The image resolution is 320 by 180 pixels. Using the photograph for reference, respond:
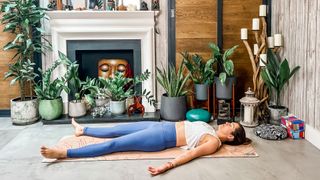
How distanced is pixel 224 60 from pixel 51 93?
2.15 metres

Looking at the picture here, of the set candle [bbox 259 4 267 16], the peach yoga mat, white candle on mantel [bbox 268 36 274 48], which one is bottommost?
the peach yoga mat

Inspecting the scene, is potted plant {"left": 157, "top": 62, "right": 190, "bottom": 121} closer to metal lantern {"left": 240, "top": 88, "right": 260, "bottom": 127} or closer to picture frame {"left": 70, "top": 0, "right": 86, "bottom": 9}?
metal lantern {"left": 240, "top": 88, "right": 260, "bottom": 127}

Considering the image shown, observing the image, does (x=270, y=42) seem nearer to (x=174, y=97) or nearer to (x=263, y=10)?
(x=263, y=10)

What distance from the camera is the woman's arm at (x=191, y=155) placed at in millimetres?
2766

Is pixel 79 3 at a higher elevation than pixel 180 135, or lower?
higher

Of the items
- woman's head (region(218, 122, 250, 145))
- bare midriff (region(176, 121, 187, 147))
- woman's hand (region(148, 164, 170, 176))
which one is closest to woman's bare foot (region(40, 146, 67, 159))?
woman's hand (region(148, 164, 170, 176))

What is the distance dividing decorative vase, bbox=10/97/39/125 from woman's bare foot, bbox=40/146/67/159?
60.5 inches

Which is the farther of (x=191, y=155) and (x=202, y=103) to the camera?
(x=202, y=103)

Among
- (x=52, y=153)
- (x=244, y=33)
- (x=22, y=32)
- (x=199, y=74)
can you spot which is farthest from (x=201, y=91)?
(x=22, y=32)

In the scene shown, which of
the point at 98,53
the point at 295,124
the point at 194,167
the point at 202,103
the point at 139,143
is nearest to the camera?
the point at 194,167

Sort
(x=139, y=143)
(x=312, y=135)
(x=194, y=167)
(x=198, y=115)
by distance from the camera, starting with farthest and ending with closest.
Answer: (x=198, y=115), (x=312, y=135), (x=139, y=143), (x=194, y=167)

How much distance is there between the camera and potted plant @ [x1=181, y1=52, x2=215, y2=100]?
14.8 feet

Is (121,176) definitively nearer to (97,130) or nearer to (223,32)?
(97,130)

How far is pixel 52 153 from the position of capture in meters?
2.95
